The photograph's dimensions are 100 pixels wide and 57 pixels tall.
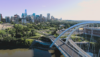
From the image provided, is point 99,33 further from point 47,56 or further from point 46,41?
point 46,41

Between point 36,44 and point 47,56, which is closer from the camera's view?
point 47,56

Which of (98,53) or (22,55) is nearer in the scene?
(98,53)

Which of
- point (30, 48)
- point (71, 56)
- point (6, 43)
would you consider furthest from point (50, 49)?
point (6, 43)

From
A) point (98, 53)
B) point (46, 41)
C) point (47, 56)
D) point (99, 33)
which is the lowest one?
point (47, 56)

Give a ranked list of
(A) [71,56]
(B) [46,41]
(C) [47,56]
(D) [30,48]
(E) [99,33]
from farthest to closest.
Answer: (B) [46,41] → (D) [30,48] → (C) [47,56] → (A) [71,56] → (E) [99,33]

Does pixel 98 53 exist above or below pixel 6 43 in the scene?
above

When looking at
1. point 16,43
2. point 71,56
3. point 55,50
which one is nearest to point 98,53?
point 71,56

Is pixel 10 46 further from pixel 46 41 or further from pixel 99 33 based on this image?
pixel 99 33

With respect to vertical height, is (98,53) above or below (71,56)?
above

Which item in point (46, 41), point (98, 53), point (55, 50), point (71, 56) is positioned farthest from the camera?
point (46, 41)
